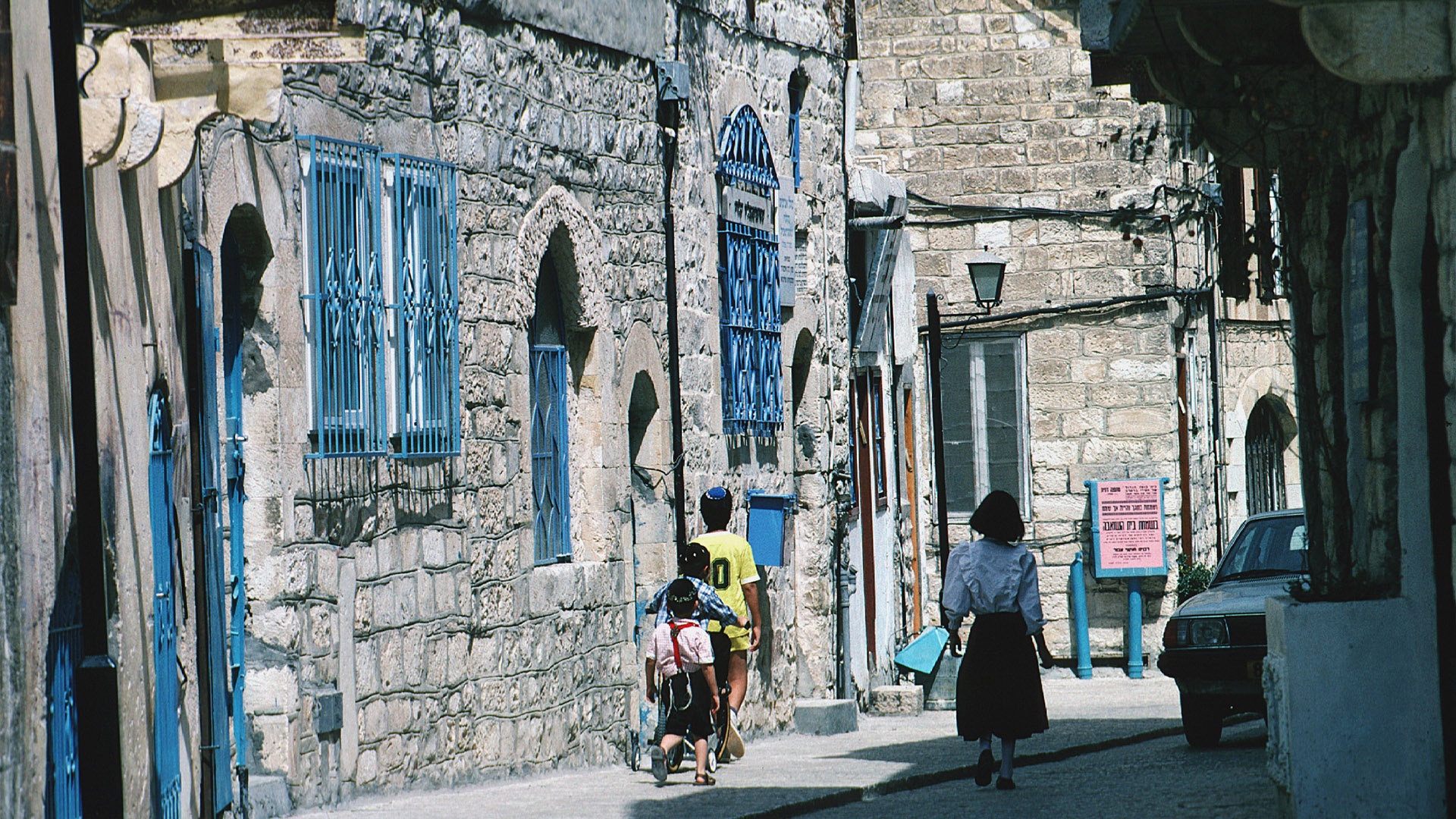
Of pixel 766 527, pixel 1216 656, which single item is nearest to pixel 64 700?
pixel 1216 656

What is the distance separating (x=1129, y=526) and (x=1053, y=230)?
2820 millimetres

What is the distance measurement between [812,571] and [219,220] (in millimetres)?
7505

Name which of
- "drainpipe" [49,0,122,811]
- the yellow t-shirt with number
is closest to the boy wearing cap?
the yellow t-shirt with number

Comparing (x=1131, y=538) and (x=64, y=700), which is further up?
(x=64, y=700)

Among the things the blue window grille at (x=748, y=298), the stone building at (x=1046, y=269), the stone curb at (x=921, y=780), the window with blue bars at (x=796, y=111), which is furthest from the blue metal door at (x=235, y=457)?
the stone building at (x=1046, y=269)

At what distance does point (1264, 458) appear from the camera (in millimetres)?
22453

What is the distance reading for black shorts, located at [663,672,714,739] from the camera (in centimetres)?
1029

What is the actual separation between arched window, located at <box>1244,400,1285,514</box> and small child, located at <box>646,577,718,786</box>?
40.9 feet

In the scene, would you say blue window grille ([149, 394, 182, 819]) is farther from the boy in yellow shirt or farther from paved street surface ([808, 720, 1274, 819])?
the boy in yellow shirt

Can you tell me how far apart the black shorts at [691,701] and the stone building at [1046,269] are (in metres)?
8.96

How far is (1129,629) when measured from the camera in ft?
62.5

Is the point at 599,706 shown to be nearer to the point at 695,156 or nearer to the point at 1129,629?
the point at 695,156

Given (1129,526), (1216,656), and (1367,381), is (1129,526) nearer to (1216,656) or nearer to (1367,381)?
(1216,656)

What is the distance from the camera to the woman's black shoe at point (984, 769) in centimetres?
1017
